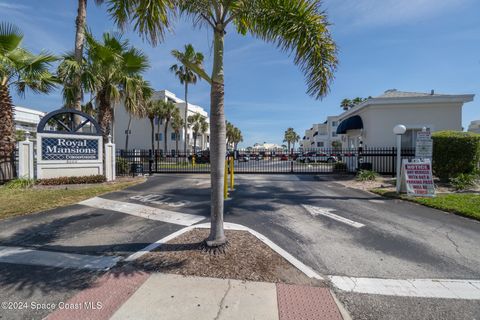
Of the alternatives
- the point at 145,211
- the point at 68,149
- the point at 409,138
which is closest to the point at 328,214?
the point at 145,211

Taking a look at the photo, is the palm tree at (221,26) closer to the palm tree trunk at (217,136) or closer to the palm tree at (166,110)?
the palm tree trunk at (217,136)

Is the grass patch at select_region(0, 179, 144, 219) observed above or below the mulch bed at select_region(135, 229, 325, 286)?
above

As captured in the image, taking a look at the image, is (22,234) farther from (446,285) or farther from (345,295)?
(446,285)

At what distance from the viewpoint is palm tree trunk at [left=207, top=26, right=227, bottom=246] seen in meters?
3.73

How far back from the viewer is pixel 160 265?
3.51 metres

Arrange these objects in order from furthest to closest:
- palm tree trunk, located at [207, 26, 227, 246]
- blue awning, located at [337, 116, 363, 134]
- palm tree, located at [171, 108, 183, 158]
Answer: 1. palm tree, located at [171, 108, 183, 158]
2. blue awning, located at [337, 116, 363, 134]
3. palm tree trunk, located at [207, 26, 227, 246]

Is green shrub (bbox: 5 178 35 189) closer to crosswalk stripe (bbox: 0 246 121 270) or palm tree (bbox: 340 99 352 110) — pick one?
crosswalk stripe (bbox: 0 246 121 270)

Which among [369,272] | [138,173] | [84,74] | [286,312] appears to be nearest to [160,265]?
[286,312]

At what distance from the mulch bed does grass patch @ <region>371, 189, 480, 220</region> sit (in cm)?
527

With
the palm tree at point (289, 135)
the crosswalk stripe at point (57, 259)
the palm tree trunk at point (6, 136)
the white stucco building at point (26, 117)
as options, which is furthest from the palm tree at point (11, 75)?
the palm tree at point (289, 135)

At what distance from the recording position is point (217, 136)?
3.71m

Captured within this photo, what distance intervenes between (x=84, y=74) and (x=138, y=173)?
5.79 meters

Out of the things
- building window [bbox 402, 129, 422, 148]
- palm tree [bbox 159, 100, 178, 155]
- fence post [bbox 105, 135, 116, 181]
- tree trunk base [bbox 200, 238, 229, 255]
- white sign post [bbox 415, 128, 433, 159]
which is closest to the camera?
tree trunk base [bbox 200, 238, 229, 255]

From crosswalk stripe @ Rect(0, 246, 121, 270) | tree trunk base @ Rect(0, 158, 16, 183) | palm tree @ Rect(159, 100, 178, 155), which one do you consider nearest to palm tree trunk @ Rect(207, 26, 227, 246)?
crosswalk stripe @ Rect(0, 246, 121, 270)
